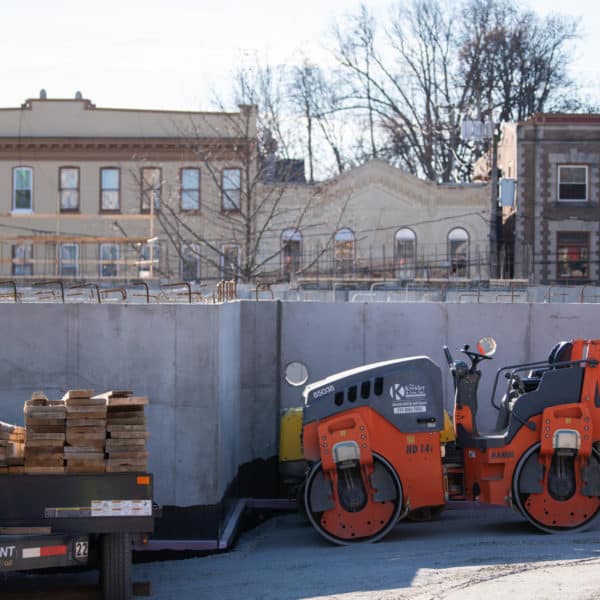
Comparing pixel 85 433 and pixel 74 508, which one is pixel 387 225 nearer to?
pixel 85 433

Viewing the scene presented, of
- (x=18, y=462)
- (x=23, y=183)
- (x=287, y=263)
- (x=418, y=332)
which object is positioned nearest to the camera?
(x=18, y=462)

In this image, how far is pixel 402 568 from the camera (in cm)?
1204

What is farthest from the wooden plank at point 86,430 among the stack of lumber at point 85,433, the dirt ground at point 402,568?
the dirt ground at point 402,568

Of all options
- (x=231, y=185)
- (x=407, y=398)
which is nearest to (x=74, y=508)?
(x=407, y=398)

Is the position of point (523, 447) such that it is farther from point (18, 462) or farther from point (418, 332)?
point (18, 462)

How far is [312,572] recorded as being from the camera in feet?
39.8

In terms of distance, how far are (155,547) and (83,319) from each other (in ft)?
9.67

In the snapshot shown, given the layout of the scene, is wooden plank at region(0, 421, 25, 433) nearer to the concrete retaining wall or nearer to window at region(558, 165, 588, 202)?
the concrete retaining wall

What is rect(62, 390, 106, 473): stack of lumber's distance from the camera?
1067 centimetres

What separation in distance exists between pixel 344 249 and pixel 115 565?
104ft

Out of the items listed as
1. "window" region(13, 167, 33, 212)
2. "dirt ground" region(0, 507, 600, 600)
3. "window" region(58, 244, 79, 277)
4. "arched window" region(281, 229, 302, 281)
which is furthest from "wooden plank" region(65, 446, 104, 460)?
"window" region(13, 167, 33, 212)

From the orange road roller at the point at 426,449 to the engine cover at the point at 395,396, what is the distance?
1cm

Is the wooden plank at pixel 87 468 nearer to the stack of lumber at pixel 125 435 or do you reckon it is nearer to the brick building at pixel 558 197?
the stack of lumber at pixel 125 435

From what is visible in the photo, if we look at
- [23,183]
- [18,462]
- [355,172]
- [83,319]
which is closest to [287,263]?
[355,172]
